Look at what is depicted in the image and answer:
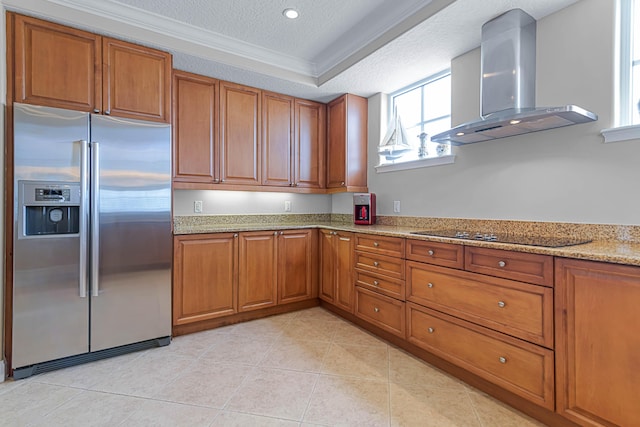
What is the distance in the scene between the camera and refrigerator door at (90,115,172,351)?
220 centimetres

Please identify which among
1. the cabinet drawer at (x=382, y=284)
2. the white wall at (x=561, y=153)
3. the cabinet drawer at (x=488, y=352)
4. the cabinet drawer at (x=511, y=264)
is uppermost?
the white wall at (x=561, y=153)

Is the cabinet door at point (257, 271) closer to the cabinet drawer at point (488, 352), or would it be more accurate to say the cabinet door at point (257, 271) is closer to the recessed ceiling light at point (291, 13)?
the cabinet drawer at point (488, 352)

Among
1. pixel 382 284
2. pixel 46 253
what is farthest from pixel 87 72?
pixel 382 284

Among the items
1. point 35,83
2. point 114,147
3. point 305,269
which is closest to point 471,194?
point 305,269

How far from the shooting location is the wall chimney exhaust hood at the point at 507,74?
201 centimetres

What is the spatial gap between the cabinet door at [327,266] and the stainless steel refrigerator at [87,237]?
4.99 ft

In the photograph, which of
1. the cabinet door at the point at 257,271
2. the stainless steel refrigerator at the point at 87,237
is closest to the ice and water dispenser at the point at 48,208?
the stainless steel refrigerator at the point at 87,237

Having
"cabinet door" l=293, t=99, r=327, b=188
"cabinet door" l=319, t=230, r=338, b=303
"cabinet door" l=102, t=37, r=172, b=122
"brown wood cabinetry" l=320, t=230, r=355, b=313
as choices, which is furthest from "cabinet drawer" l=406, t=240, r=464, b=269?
"cabinet door" l=102, t=37, r=172, b=122

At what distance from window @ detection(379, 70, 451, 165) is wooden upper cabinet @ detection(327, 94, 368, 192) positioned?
312mm

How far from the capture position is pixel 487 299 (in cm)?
180

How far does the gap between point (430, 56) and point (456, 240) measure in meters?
1.68

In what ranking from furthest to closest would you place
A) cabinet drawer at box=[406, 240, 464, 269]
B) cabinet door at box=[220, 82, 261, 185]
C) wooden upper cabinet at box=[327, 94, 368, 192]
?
wooden upper cabinet at box=[327, 94, 368, 192]
cabinet door at box=[220, 82, 261, 185]
cabinet drawer at box=[406, 240, 464, 269]

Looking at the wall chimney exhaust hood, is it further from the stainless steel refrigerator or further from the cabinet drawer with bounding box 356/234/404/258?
the stainless steel refrigerator

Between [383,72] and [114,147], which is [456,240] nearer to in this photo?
[383,72]
